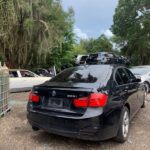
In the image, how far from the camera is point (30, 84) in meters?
11.4

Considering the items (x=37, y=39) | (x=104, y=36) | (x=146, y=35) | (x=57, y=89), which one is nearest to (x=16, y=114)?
(x=57, y=89)

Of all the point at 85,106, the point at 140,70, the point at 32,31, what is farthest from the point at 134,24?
the point at 85,106

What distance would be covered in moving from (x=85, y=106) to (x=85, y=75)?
1.07 meters

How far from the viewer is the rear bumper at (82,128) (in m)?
3.75

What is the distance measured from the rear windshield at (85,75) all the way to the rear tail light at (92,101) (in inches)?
20.1

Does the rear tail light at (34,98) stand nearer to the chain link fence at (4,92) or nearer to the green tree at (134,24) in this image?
the chain link fence at (4,92)

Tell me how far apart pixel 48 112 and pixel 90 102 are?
81 centimetres

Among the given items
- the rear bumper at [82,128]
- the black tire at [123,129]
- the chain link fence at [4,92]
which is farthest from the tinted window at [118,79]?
the chain link fence at [4,92]

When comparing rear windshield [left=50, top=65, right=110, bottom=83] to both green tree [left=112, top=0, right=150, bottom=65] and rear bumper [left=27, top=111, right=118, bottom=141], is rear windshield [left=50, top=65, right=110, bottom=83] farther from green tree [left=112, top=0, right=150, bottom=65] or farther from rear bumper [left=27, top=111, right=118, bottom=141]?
green tree [left=112, top=0, right=150, bottom=65]

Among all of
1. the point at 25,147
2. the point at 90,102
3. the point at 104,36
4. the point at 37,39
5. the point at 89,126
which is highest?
the point at 104,36

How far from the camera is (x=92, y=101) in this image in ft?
12.5

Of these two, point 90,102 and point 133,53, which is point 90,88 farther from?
point 133,53

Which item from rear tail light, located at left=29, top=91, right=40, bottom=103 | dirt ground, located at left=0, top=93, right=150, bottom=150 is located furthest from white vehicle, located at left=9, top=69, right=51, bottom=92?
rear tail light, located at left=29, top=91, right=40, bottom=103

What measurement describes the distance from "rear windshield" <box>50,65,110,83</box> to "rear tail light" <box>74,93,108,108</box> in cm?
51
